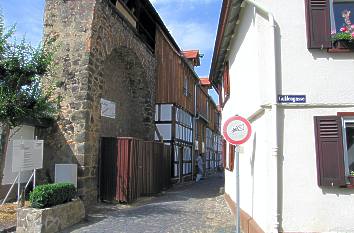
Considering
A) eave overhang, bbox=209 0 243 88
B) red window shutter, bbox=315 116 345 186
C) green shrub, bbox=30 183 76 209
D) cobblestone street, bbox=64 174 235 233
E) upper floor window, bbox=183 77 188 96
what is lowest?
cobblestone street, bbox=64 174 235 233

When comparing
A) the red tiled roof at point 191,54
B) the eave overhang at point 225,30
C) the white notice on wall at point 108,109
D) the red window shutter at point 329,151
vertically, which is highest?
the red tiled roof at point 191,54

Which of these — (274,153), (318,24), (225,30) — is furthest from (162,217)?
(318,24)

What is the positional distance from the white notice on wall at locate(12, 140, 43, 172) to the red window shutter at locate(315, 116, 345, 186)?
275 inches

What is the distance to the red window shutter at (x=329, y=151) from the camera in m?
7.05

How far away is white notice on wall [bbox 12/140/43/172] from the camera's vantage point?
34.9 feet

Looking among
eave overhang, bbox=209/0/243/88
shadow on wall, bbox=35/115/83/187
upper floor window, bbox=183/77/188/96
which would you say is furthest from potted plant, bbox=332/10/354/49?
upper floor window, bbox=183/77/188/96

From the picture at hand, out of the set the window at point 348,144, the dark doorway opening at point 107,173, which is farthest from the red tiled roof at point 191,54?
the window at point 348,144

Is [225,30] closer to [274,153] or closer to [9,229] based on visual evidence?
[274,153]

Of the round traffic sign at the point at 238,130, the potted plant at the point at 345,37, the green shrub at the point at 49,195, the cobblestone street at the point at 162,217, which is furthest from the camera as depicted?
the cobblestone street at the point at 162,217

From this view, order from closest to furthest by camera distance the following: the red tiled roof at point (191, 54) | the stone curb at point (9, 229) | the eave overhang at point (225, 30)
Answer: the eave overhang at point (225, 30) → the stone curb at point (9, 229) → the red tiled roof at point (191, 54)

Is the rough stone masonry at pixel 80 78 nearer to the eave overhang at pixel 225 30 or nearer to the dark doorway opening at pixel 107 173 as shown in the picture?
the dark doorway opening at pixel 107 173

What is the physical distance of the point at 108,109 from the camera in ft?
54.7

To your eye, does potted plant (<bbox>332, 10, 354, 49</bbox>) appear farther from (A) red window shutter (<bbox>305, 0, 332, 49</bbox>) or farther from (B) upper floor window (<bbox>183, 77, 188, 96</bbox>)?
(B) upper floor window (<bbox>183, 77, 188, 96</bbox>)

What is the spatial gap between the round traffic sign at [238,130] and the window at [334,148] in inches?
45.2
